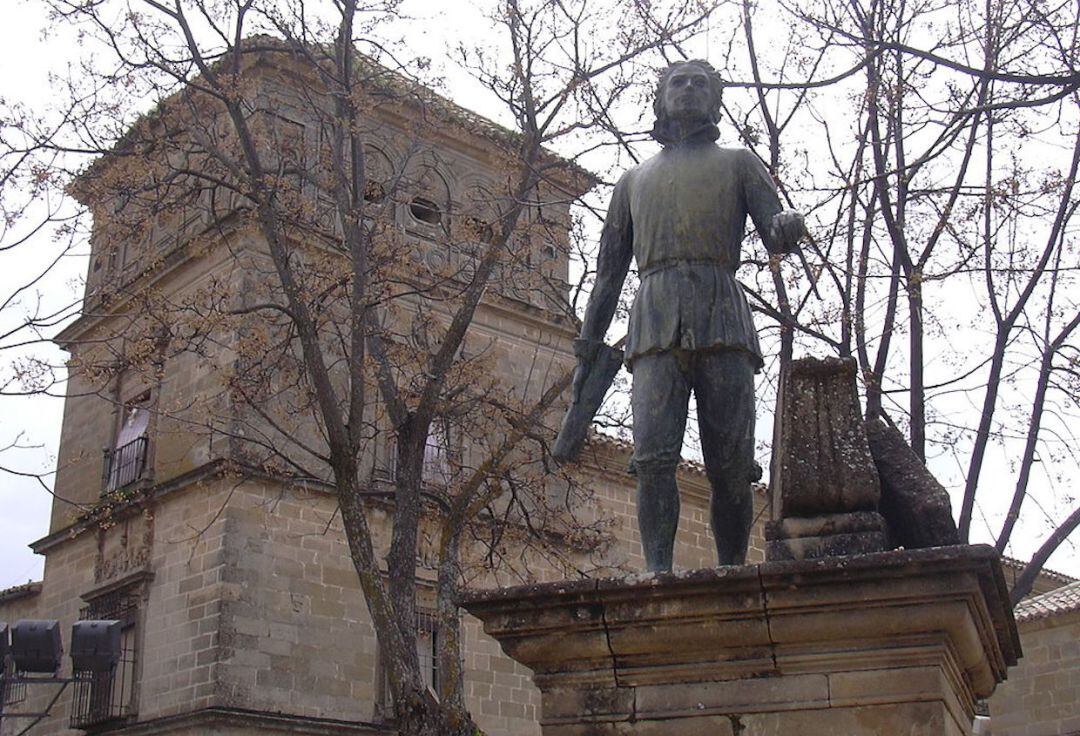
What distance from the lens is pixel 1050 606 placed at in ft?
73.4

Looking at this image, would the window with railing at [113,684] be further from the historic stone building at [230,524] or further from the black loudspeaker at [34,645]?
the black loudspeaker at [34,645]

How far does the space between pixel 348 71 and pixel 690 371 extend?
10004 millimetres

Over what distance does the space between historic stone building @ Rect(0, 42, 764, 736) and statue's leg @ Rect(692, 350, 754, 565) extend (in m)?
9.63

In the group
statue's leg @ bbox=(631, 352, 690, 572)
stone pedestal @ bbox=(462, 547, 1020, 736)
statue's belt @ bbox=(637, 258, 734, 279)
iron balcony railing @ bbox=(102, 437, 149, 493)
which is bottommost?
stone pedestal @ bbox=(462, 547, 1020, 736)

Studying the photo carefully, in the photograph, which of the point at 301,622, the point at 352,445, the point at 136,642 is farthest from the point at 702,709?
the point at 136,642

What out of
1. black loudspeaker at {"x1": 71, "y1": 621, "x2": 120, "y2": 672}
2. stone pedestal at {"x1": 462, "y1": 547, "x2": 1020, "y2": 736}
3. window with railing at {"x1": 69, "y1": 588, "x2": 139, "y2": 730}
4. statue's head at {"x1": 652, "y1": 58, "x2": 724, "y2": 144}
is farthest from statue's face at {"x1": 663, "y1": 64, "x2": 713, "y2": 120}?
window with railing at {"x1": 69, "y1": 588, "x2": 139, "y2": 730}

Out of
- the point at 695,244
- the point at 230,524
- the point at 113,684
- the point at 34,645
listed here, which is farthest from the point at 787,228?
the point at 113,684

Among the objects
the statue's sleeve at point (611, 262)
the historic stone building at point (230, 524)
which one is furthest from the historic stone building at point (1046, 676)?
the statue's sleeve at point (611, 262)

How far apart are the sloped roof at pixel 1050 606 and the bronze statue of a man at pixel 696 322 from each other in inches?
711

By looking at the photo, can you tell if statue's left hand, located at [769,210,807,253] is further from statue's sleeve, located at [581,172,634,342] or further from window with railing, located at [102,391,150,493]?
window with railing, located at [102,391,150,493]

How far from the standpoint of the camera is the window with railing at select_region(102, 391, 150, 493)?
808 inches

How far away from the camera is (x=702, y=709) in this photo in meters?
4.55

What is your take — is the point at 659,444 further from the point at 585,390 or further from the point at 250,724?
the point at 250,724

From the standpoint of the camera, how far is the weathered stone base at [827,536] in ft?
15.4
